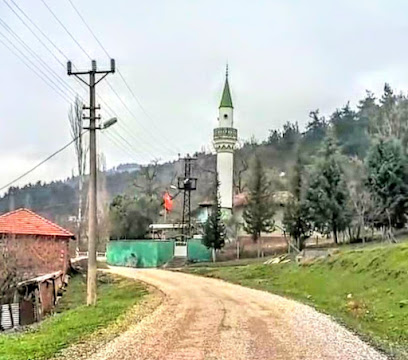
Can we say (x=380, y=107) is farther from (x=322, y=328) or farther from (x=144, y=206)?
(x=322, y=328)

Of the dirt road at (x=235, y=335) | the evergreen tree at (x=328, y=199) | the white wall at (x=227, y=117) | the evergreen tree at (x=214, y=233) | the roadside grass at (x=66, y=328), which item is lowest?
the dirt road at (x=235, y=335)

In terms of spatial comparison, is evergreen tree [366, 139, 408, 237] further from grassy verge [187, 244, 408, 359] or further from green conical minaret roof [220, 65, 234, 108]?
green conical minaret roof [220, 65, 234, 108]

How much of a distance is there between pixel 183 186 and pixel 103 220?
14.5 m

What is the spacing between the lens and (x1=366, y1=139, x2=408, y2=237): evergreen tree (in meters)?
Answer: 44.1

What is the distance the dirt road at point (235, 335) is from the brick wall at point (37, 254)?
10.0 m

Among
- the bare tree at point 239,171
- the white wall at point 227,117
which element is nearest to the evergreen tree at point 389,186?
the white wall at point 227,117

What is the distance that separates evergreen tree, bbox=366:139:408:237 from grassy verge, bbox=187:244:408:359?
1045 centimetres

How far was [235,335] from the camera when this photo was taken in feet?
48.3

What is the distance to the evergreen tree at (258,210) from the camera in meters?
54.4

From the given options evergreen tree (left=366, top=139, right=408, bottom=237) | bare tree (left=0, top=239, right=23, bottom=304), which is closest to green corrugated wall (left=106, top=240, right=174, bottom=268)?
→ evergreen tree (left=366, top=139, right=408, bottom=237)

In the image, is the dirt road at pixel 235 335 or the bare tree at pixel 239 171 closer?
the dirt road at pixel 235 335

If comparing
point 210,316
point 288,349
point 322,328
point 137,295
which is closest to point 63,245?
point 137,295

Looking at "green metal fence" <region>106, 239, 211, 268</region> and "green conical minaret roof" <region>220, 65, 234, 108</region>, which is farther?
"green conical minaret roof" <region>220, 65, 234, 108</region>

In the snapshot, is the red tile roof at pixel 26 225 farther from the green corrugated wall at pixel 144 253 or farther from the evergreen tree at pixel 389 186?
the evergreen tree at pixel 389 186
